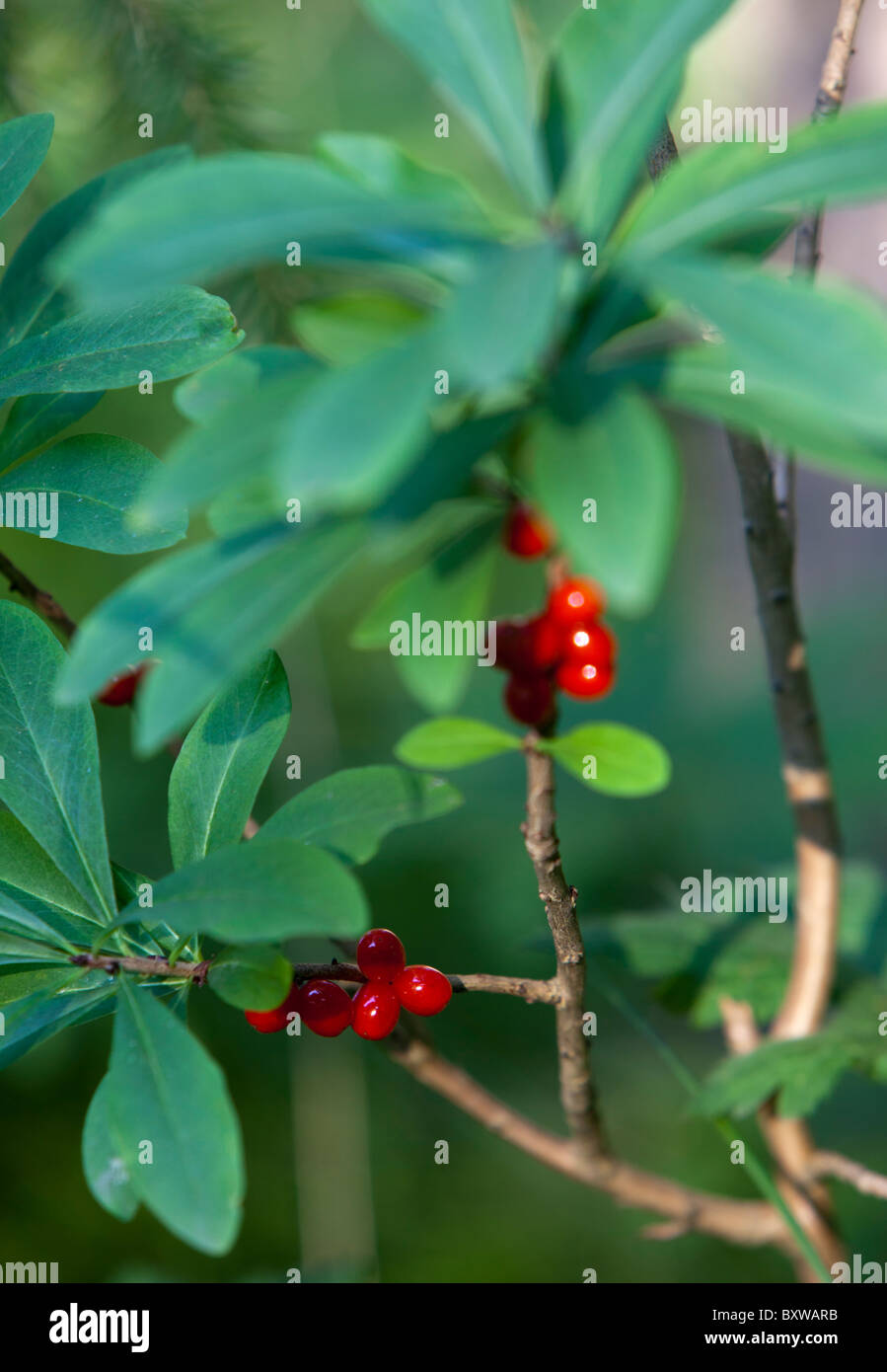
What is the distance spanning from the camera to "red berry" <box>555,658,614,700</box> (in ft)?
1.39

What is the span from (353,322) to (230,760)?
0.27 m

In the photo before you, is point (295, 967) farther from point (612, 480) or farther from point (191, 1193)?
point (612, 480)

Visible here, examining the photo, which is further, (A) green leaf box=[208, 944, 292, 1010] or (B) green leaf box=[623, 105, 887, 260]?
(A) green leaf box=[208, 944, 292, 1010]

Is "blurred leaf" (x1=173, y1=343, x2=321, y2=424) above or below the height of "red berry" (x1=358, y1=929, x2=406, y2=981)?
above

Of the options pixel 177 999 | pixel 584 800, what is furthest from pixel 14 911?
pixel 584 800

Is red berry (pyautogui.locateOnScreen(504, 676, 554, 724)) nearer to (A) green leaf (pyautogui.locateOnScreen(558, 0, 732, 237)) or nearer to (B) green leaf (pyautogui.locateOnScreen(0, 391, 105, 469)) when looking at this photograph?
(A) green leaf (pyautogui.locateOnScreen(558, 0, 732, 237))

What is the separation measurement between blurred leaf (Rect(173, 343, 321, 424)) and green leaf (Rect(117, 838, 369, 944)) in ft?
0.60

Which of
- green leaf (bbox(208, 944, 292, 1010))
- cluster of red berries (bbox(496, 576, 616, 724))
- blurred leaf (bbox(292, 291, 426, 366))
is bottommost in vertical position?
green leaf (bbox(208, 944, 292, 1010))

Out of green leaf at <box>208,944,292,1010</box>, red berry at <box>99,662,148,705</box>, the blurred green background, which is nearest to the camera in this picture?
green leaf at <box>208,944,292,1010</box>

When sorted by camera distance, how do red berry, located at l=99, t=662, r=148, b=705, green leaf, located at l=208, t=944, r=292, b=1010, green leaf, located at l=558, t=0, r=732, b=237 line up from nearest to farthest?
green leaf, located at l=558, t=0, r=732, b=237, green leaf, located at l=208, t=944, r=292, b=1010, red berry, located at l=99, t=662, r=148, b=705

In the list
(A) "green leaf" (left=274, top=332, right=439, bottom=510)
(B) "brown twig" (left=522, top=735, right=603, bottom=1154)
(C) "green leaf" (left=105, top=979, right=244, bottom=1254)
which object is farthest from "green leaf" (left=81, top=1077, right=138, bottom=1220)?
(A) "green leaf" (left=274, top=332, right=439, bottom=510)

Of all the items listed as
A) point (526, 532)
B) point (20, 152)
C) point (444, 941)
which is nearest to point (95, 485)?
point (20, 152)

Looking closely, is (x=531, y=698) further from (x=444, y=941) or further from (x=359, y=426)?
(x=444, y=941)
